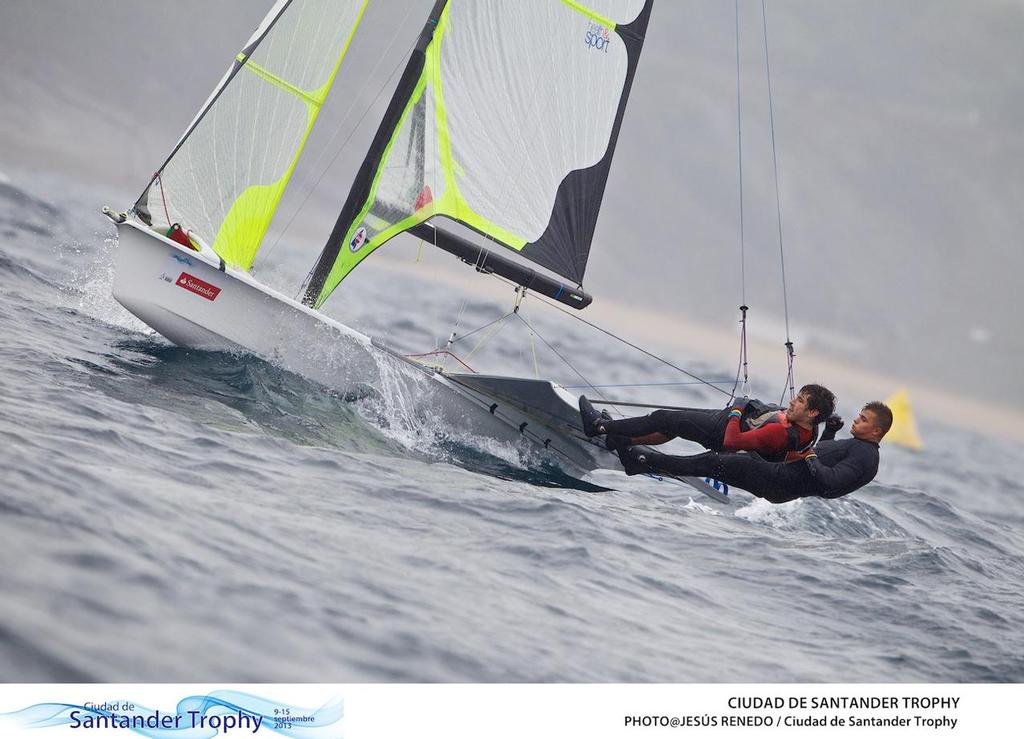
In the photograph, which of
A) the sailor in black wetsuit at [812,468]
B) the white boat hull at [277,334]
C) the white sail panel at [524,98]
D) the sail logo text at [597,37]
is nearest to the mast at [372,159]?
the white sail panel at [524,98]

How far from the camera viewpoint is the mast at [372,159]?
628 centimetres

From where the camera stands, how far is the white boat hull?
5730 millimetres

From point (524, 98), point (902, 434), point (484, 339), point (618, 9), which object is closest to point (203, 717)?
point (524, 98)

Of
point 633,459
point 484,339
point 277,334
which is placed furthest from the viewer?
point 484,339

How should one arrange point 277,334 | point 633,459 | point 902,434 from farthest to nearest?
point 902,434 < point 277,334 < point 633,459

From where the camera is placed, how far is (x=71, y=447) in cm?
384

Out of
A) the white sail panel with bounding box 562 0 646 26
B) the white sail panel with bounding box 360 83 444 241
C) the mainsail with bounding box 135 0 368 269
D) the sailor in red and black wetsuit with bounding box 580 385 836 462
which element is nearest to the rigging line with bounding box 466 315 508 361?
the white sail panel with bounding box 360 83 444 241

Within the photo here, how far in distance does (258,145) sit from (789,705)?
14.5ft

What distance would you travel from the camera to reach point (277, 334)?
5840 millimetres

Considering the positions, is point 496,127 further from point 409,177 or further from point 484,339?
Result: point 484,339

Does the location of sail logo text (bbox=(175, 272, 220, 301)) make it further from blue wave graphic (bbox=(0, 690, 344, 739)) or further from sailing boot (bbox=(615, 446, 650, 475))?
blue wave graphic (bbox=(0, 690, 344, 739))

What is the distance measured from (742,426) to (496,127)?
8.26ft

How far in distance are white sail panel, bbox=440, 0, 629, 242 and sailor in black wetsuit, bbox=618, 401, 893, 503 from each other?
207cm

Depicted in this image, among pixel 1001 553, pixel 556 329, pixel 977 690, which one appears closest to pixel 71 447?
pixel 977 690
